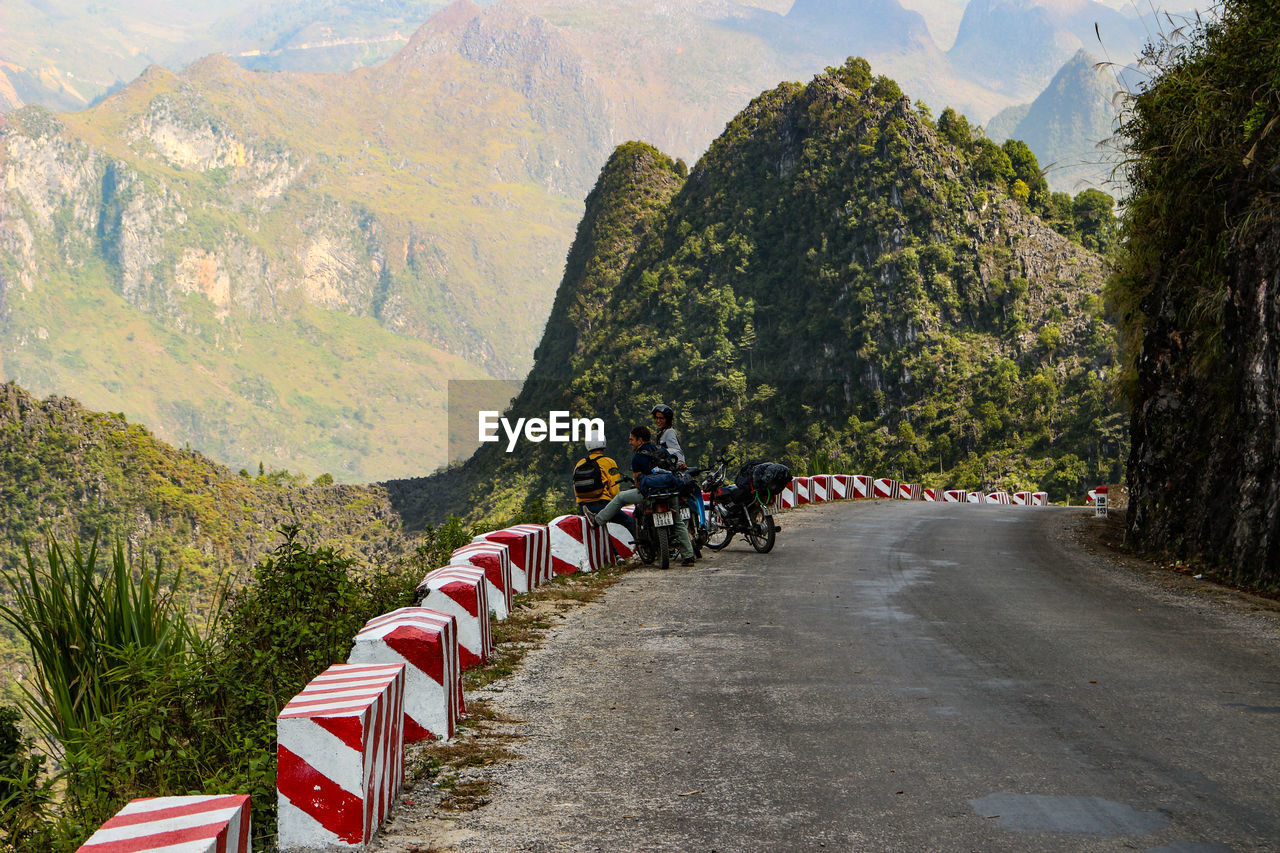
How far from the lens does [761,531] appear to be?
15.9 m

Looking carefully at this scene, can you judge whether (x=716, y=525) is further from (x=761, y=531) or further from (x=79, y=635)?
(x=79, y=635)

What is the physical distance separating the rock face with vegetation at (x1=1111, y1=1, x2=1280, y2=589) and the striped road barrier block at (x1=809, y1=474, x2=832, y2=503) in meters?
12.9

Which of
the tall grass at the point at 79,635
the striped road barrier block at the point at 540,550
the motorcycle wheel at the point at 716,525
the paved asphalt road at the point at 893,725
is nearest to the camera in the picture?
the paved asphalt road at the point at 893,725

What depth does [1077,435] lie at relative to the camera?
87750 mm

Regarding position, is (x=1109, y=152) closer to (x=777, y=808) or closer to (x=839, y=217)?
(x=777, y=808)

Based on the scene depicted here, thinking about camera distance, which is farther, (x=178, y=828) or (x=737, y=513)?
(x=737, y=513)

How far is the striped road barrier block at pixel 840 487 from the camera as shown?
109 feet

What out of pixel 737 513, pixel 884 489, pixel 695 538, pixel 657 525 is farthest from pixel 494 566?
pixel 884 489

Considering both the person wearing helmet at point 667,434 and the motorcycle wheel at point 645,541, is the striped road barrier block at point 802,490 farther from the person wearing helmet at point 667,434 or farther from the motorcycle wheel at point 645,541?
the person wearing helmet at point 667,434

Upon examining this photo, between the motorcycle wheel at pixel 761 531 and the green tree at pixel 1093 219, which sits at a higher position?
the green tree at pixel 1093 219

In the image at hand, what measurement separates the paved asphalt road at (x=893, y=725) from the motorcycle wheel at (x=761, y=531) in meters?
3.60

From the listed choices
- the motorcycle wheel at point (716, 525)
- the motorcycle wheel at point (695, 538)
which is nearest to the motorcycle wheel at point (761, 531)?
the motorcycle wheel at point (716, 525)

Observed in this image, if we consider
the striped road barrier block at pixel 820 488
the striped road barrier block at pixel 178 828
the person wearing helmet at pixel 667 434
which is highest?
the person wearing helmet at pixel 667 434

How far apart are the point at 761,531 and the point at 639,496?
2.51m
